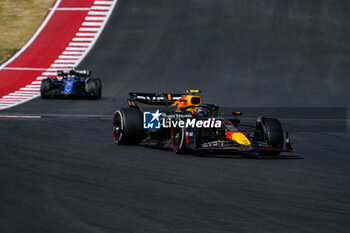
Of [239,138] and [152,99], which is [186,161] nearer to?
[239,138]

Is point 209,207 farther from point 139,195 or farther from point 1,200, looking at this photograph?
point 1,200

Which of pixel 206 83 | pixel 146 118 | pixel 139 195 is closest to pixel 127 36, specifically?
pixel 206 83

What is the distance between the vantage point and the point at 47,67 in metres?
36.7

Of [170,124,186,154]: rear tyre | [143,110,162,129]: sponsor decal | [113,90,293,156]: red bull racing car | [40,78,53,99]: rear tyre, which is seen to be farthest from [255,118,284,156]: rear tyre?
[40,78,53,99]: rear tyre

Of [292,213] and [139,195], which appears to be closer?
[292,213]

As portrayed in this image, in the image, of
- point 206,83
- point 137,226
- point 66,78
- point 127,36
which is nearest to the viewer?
point 137,226

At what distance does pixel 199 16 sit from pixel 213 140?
99.9ft

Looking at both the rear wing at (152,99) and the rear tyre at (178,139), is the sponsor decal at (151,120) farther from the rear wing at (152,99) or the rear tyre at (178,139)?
the rear wing at (152,99)

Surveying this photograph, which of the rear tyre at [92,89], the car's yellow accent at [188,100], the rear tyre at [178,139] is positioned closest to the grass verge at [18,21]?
the rear tyre at [92,89]

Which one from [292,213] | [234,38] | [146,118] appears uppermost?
[234,38]

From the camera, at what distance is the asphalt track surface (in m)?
7.31

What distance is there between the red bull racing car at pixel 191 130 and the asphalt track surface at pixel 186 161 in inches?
10.9

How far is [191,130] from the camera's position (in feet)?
41.2

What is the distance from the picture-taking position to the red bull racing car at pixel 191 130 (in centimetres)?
1249
